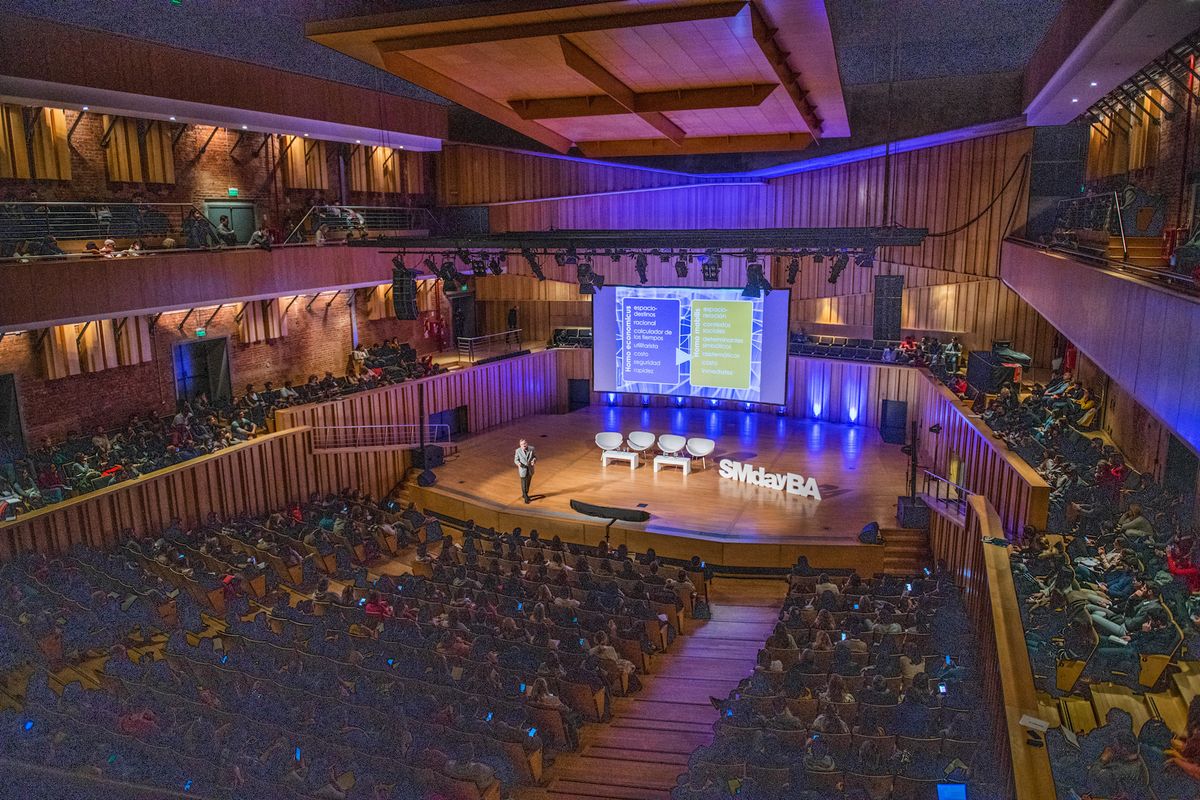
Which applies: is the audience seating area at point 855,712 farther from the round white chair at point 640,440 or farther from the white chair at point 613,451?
the round white chair at point 640,440

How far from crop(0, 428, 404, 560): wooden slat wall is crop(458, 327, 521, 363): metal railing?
427cm

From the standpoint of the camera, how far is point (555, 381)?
21.0 m

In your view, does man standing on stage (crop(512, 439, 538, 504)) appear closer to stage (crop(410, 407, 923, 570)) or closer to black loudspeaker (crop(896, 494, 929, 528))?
stage (crop(410, 407, 923, 570))

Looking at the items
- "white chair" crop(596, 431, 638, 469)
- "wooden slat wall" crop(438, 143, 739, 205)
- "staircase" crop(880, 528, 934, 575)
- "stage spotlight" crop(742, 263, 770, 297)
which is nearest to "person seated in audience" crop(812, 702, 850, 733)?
"staircase" crop(880, 528, 934, 575)

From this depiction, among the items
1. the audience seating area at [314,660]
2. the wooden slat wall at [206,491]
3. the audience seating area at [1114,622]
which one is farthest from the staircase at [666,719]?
the wooden slat wall at [206,491]

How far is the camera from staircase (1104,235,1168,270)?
8047 millimetres

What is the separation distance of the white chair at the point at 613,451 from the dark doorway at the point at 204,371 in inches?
275

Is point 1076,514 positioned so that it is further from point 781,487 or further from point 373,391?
point 373,391

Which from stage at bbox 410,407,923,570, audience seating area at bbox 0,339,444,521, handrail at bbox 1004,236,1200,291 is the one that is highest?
handrail at bbox 1004,236,1200,291

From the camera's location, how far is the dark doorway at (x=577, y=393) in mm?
21016

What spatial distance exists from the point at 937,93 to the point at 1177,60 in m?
5.91

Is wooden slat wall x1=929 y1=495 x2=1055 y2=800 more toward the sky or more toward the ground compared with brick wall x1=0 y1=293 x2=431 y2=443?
more toward the ground

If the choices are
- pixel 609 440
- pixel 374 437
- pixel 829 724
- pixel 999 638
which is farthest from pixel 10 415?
pixel 999 638

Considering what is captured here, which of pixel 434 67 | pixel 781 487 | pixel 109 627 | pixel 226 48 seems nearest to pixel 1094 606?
pixel 781 487
